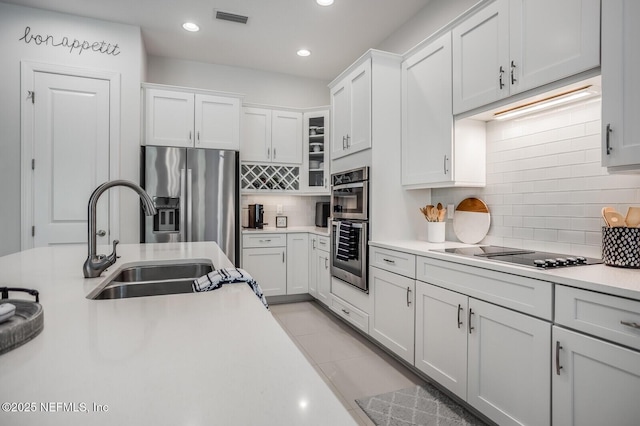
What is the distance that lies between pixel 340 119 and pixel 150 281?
100 inches

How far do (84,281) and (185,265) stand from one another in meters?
0.54

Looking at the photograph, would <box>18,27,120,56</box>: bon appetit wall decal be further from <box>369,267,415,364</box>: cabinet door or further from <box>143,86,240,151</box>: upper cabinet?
<box>369,267,415,364</box>: cabinet door

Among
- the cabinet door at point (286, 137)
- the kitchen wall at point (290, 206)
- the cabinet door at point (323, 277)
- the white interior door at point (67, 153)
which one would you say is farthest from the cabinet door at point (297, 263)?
the white interior door at point (67, 153)

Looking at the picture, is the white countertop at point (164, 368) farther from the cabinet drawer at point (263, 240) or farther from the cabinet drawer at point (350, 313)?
the cabinet drawer at point (263, 240)

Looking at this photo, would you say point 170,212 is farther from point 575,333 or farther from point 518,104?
point 575,333

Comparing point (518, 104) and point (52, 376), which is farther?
point (518, 104)

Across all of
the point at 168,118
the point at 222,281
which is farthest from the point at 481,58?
the point at 168,118

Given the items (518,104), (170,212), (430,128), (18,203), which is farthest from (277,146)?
(518,104)

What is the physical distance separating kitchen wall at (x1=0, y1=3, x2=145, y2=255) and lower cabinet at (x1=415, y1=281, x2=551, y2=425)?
298cm

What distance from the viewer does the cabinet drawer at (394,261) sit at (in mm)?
2379

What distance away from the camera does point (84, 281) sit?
4.07 feet

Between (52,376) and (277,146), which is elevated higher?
(277,146)

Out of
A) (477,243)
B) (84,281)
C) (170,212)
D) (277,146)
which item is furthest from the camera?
(277,146)

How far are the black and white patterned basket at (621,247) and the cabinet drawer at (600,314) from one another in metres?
0.42
